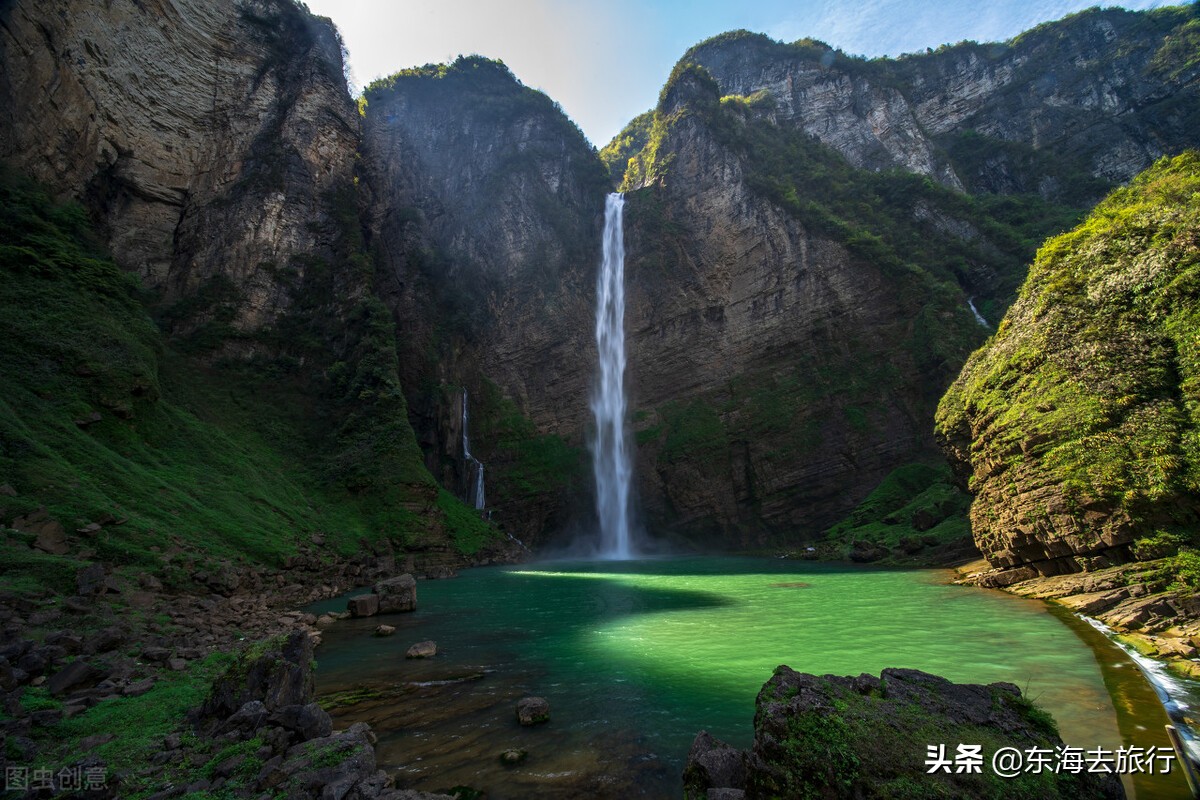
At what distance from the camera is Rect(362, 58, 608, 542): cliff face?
1610 inches

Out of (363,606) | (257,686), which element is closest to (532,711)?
(257,686)

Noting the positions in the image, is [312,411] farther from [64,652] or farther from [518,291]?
[64,652]

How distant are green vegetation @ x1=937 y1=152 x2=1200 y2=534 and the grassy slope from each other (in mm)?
20796

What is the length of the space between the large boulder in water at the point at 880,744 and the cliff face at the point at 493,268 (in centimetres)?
3577

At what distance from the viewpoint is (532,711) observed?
610 centimetres

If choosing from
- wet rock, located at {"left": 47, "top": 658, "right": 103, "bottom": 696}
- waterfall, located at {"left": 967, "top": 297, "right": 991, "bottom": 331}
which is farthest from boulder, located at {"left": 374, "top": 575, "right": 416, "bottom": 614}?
waterfall, located at {"left": 967, "top": 297, "right": 991, "bottom": 331}

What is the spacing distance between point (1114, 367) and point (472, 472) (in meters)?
36.0

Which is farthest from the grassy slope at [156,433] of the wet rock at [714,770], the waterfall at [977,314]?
the waterfall at [977,314]

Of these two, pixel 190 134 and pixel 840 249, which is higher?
pixel 190 134

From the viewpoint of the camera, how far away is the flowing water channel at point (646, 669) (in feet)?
16.5

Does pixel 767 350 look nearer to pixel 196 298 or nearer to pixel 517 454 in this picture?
pixel 517 454

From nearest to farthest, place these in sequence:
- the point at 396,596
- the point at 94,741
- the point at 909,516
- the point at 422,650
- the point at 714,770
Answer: the point at 714,770, the point at 94,741, the point at 422,650, the point at 396,596, the point at 909,516

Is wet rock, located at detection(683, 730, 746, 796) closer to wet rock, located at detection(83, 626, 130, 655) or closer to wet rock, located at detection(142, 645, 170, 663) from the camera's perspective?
wet rock, located at detection(142, 645, 170, 663)

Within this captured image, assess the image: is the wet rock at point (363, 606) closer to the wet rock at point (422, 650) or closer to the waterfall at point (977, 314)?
the wet rock at point (422, 650)
